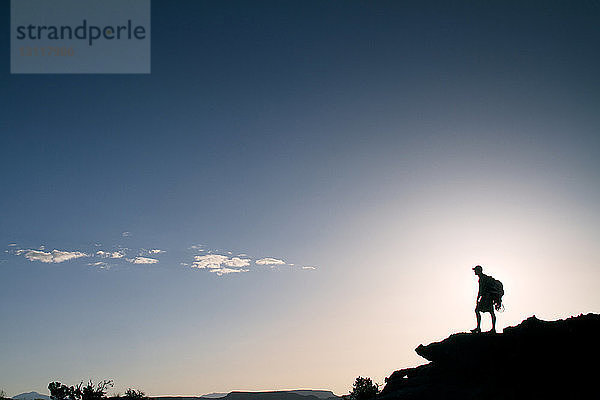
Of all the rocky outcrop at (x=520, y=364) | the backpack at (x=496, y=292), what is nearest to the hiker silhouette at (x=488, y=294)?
the backpack at (x=496, y=292)

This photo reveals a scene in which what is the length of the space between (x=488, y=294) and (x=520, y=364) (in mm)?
3743

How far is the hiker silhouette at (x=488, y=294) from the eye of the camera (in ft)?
72.4

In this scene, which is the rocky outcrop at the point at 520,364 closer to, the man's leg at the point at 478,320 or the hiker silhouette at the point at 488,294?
the man's leg at the point at 478,320

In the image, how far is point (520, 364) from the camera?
1933 centimetres

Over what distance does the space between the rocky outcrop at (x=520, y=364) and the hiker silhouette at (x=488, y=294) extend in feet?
4.05

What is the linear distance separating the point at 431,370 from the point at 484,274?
19.6 feet

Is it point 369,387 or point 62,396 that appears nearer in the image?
point 369,387

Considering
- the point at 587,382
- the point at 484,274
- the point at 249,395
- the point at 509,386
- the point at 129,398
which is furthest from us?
the point at 249,395

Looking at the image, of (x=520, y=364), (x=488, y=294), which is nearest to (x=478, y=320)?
(x=488, y=294)

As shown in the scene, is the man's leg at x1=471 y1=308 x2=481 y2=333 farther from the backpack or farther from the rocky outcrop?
the backpack

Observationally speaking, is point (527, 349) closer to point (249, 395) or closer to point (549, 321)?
point (549, 321)

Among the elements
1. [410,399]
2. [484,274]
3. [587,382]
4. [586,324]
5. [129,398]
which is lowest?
[129,398]

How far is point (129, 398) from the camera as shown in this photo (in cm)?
6272

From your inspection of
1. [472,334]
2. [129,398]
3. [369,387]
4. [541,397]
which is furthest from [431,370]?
[129,398]
